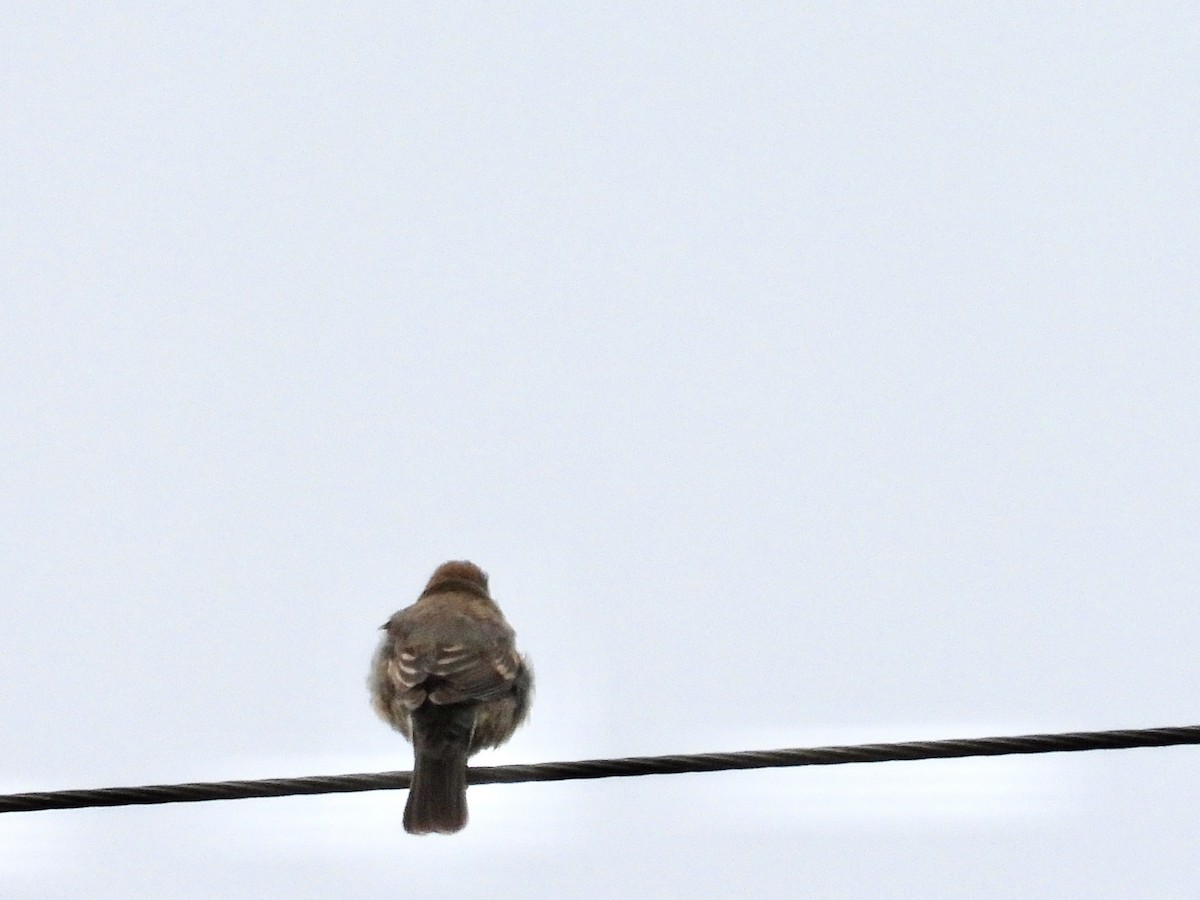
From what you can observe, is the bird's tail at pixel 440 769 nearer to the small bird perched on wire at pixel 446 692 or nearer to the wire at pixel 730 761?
the small bird perched on wire at pixel 446 692

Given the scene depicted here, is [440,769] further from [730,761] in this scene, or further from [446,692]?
[730,761]

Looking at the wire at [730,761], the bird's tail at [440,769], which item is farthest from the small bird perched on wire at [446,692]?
the wire at [730,761]

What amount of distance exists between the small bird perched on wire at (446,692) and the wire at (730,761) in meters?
2.32

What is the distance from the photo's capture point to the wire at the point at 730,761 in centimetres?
698

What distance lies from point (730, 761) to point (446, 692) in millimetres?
3062

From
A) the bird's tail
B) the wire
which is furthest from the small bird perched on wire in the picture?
the wire

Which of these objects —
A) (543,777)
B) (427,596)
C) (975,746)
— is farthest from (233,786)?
(427,596)

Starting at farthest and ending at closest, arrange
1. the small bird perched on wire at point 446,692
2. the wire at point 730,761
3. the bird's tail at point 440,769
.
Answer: the small bird perched on wire at point 446,692, the bird's tail at point 440,769, the wire at point 730,761

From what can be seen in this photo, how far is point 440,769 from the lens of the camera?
9.64 metres

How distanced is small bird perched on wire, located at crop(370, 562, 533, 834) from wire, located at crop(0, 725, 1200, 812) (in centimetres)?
232

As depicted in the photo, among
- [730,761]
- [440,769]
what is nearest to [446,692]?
[440,769]

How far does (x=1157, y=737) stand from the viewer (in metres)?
6.96

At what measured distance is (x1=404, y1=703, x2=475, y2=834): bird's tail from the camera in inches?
372

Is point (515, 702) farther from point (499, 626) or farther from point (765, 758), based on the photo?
point (765, 758)
